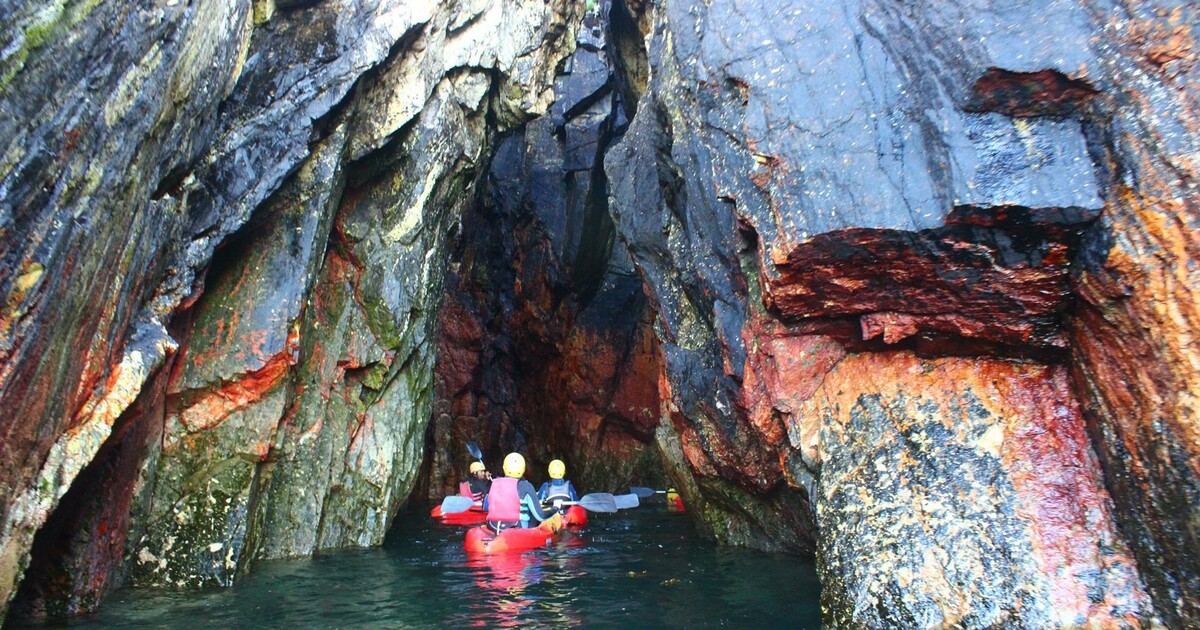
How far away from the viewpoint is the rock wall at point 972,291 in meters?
5.55

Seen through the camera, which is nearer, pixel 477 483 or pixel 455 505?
pixel 455 505

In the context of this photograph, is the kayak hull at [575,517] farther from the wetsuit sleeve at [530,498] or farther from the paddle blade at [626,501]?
the wetsuit sleeve at [530,498]

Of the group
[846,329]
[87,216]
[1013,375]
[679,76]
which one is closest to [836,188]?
[846,329]

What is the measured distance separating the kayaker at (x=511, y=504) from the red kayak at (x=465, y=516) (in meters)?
3.59

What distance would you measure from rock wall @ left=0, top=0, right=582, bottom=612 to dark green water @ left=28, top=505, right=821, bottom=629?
0.73 meters

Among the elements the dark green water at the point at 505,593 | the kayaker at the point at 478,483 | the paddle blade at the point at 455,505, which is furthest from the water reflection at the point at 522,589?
the kayaker at the point at 478,483

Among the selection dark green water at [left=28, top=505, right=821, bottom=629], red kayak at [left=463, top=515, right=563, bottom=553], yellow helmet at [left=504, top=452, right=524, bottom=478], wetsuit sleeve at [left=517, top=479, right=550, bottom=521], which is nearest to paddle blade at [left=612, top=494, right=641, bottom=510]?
yellow helmet at [left=504, top=452, right=524, bottom=478]

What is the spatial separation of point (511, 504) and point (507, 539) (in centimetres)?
57

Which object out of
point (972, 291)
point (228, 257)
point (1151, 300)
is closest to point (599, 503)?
point (228, 257)

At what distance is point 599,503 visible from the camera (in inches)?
645

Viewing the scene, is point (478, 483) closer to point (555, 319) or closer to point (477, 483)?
point (477, 483)

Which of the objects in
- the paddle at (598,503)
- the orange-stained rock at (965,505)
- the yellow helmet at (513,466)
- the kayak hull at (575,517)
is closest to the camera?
the orange-stained rock at (965,505)

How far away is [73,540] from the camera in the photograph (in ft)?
25.1

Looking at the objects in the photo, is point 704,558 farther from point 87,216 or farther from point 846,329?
point 87,216
